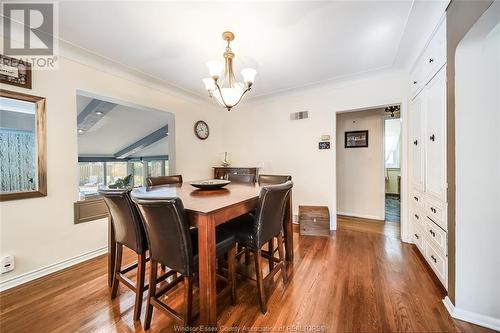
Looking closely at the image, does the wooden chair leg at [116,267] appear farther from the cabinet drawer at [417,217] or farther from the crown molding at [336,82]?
the crown molding at [336,82]

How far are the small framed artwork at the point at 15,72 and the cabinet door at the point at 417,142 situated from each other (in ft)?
13.7

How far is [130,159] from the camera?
270 inches

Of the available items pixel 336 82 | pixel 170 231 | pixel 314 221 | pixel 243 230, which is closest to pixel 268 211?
pixel 243 230

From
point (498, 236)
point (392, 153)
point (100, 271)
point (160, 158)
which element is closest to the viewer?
point (498, 236)

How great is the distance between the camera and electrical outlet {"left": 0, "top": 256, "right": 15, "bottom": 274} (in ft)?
5.87

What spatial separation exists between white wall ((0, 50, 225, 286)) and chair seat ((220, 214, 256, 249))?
1.91 meters

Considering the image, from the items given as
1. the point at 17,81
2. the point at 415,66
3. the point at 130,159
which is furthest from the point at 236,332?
the point at 130,159

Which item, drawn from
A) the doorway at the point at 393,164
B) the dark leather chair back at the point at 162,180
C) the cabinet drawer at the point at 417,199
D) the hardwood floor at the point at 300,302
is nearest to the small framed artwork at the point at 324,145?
the cabinet drawer at the point at 417,199

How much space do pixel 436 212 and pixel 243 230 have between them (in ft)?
5.99

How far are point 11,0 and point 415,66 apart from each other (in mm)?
4201

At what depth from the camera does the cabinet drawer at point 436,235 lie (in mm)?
1678

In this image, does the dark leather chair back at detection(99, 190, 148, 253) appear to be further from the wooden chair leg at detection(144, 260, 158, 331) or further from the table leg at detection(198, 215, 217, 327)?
the table leg at detection(198, 215, 217, 327)

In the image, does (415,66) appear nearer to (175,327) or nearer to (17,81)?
(175,327)

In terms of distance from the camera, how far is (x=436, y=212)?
1.84 metres
